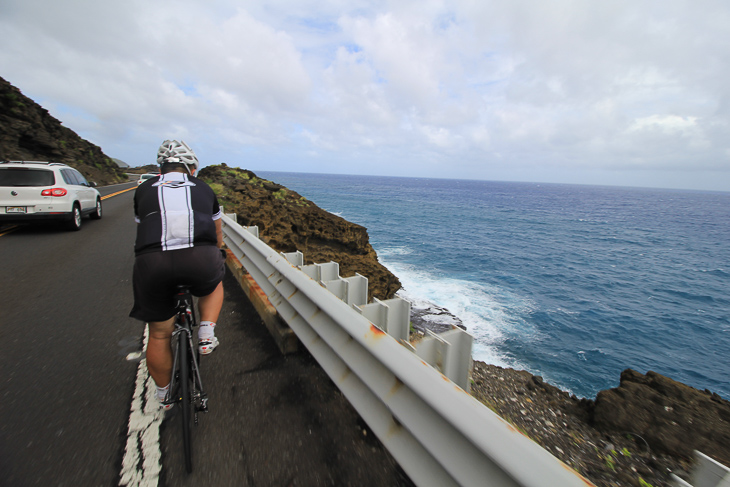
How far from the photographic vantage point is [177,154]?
2570 millimetres

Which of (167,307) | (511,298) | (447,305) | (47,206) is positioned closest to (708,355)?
(511,298)

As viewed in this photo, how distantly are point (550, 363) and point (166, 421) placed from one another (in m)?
13.6

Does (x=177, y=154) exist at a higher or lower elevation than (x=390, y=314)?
higher

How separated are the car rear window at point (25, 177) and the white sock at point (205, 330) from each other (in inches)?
360

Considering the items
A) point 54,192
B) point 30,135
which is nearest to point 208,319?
point 54,192

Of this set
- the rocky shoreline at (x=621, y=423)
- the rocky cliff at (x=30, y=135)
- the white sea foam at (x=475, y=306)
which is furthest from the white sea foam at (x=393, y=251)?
the rocky cliff at (x=30, y=135)

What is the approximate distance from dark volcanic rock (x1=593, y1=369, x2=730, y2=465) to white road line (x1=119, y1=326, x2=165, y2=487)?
3.69m

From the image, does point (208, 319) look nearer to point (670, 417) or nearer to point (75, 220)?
point (670, 417)

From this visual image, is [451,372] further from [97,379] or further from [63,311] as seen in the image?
[63,311]

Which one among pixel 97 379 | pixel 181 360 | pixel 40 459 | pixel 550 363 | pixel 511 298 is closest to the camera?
pixel 40 459

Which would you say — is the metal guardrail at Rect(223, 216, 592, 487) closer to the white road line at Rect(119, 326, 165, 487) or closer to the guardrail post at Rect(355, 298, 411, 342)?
the guardrail post at Rect(355, 298, 411, 342)

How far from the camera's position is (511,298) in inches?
761

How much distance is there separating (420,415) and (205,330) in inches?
65.5

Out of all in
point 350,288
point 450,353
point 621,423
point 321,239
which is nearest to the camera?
point 450,353
